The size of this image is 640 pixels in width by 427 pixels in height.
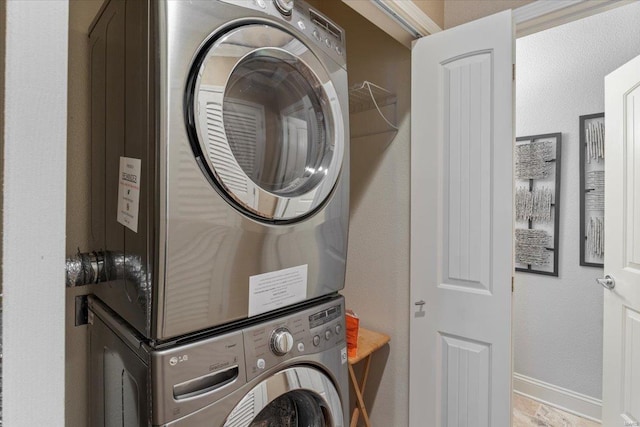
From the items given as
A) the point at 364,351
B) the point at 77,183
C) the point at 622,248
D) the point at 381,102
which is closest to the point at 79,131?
the point at 77,183

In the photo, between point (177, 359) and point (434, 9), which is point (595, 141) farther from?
point (177, 359)

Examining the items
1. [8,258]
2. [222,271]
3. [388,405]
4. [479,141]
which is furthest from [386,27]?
[388,405]

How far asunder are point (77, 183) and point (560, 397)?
3.21 metres

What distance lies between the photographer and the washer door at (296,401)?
917mm

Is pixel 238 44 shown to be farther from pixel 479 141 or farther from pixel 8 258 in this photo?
pixel 479 141

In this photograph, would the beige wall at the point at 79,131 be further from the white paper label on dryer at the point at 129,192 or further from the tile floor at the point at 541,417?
the tile floor at the point at 541,417

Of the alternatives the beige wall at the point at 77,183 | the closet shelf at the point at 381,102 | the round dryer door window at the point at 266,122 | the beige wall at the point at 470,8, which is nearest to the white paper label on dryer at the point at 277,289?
the round dryer door window at the point at 266,122

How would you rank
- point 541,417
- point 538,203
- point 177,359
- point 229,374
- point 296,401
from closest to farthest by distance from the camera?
point 177,359
point 229,374
point 296,401
point 541,417
point 538,203

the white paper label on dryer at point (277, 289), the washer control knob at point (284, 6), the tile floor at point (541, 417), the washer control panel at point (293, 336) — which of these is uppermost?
the washer control knob at point (284, 6)

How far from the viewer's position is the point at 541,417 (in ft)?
8.16

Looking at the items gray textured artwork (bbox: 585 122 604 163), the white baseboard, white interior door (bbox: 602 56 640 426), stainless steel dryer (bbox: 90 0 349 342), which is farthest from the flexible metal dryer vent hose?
the white baseboard

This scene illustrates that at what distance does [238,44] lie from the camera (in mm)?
838

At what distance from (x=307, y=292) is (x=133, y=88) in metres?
0.69

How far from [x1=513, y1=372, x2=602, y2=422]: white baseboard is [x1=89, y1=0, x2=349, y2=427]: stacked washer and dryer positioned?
2.23 meters
